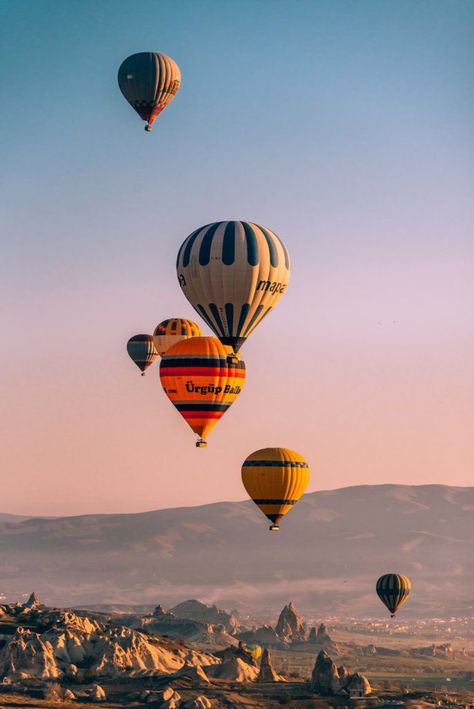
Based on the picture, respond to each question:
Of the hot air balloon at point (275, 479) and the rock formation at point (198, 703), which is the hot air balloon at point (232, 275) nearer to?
the hot air balloon at point (275, 479)

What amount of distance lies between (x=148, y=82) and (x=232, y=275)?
3627cm

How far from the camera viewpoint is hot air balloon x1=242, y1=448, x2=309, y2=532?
15496cm

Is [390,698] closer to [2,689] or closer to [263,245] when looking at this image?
[2,689]

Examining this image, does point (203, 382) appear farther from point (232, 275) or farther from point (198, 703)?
point (198, 703)

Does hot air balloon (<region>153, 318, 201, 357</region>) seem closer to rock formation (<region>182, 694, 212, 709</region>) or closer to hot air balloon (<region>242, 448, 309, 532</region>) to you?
hot air balloon (<region>242, 448, 309, 532</region>)

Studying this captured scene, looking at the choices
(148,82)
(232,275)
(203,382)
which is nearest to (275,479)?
(203,382)

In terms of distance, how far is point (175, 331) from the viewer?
610 feet

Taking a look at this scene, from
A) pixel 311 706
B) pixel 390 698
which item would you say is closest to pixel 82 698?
pixel 311 706

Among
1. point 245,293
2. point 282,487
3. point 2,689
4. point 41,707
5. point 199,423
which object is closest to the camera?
point 245,293

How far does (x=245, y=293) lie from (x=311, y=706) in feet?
260

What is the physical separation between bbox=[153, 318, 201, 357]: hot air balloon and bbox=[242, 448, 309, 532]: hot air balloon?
29336 mm

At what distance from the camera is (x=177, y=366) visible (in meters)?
143

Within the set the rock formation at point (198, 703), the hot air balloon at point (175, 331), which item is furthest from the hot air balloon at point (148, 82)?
the rock formation at point (198, 703)

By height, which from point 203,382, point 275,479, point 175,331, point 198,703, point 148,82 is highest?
point 148,82
